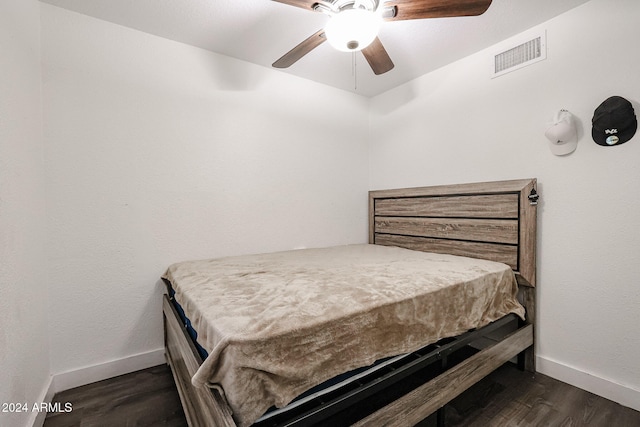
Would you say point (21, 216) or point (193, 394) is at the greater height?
point (21, 216)

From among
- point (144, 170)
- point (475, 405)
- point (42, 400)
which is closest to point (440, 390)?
point (475, 405)

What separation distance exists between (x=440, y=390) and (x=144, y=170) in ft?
7.41

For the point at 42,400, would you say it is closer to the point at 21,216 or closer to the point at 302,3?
the point at 21,216

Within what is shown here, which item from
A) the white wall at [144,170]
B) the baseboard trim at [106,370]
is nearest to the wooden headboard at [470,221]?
the white wall at [144,170]

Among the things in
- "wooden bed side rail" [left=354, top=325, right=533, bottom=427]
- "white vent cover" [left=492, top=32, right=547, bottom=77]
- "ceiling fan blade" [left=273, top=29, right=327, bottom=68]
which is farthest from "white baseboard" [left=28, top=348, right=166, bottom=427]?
"white vent cover" [left=492, top=32, right=547, bottom=77]

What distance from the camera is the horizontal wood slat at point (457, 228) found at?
2027mm

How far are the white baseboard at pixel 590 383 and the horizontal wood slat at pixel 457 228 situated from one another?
0.84m

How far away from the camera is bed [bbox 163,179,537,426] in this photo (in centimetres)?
88

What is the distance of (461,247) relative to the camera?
90.4 inches

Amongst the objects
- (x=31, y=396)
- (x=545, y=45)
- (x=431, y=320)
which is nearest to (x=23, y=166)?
(x=31, y=396)

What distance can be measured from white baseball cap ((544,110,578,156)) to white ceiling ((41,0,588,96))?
705mm

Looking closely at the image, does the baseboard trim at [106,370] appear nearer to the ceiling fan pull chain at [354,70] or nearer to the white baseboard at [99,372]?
the white baseboard at [99,372]

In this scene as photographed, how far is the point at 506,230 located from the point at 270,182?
1.93m

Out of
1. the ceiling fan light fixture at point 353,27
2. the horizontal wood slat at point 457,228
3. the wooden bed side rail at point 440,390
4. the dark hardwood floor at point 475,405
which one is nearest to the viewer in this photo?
the wooden bed side rail at point 440,390
